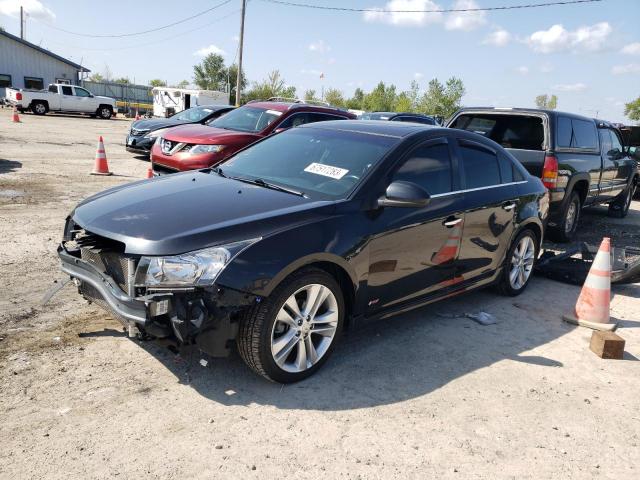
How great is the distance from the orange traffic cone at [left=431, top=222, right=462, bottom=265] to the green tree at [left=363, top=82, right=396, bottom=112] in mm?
75678

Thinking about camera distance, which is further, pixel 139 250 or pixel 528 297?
pixel 528 297

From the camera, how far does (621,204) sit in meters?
11.4

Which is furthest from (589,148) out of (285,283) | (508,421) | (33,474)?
(33,474)

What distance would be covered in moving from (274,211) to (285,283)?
0.50 meters

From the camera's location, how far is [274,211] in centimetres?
345

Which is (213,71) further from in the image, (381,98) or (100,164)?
(100,164)

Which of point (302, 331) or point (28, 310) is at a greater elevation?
point (302, 331)

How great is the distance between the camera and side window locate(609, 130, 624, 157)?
32.6ft

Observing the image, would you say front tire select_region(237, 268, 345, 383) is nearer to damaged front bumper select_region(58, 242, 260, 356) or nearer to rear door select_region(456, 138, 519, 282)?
damaged front bumper select_region(58, 242, 260, 356)

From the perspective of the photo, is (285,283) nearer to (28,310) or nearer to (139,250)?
(139,250)

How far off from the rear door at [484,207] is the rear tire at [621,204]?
7212 mm

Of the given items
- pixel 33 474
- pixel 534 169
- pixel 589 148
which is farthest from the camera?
pixel 589 148

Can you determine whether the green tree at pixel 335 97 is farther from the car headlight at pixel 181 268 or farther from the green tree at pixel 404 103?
the car headlight at pixel 181 268

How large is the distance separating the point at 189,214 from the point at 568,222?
23.5 feet
